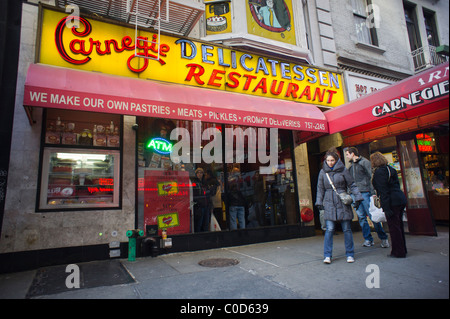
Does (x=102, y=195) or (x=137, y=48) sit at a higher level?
(x=137, y=48)

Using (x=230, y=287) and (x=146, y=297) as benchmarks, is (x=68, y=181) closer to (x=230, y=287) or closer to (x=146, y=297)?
(x=146, y=297)

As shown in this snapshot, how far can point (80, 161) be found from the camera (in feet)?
18.1

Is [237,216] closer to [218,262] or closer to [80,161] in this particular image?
[218,262]

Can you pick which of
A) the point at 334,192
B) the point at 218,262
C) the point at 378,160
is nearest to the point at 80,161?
the point at 218,262

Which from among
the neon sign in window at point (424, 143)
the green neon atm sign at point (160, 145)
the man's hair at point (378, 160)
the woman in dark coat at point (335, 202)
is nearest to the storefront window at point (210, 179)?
the green neon atm sign at point (160, 145)

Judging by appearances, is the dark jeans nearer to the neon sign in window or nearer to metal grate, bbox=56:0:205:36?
the neon sign in window

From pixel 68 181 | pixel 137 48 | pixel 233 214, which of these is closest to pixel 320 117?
pixel 233 214

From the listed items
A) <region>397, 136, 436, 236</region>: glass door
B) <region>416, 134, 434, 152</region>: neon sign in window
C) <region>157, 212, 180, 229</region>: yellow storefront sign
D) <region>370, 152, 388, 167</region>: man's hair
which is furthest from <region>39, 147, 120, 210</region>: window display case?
<region>416, 134, 434, 152</region>: neon sign in window

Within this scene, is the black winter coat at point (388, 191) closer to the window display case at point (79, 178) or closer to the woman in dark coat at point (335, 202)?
the woman in dark coat at point (335, 202)

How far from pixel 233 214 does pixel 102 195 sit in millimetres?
3105

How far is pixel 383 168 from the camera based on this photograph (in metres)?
4.72

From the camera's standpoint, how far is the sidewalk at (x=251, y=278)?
125 inches

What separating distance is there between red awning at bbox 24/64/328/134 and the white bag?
7.43ft

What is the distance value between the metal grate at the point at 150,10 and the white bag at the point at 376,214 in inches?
222
